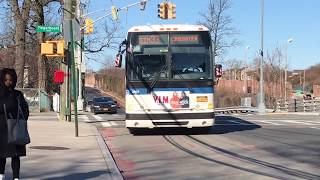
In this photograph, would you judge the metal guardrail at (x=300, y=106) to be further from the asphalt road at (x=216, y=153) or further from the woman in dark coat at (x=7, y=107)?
the woman in dark coat at (x=7, y=107)

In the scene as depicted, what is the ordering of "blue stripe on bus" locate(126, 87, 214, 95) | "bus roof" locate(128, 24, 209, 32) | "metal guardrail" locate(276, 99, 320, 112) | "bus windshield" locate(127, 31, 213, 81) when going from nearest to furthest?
"blue stripe on bus" locate(126, 87, 214, 95) < "bus windshield" locate(127, 31, 213, 81) < "bus roof" locate(128, 24, 209, 32) < "metal guardrail" locate(276, 99, 320, 112)

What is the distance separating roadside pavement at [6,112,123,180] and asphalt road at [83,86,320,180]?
1.39 feet

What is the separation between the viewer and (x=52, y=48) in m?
22.0

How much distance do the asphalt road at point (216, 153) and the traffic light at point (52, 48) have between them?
143 inches

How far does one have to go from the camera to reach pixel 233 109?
157ft

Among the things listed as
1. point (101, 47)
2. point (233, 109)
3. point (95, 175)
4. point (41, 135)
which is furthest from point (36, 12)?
point (95, 175)

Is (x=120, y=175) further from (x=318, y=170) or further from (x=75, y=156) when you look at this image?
(x=318, y=170)

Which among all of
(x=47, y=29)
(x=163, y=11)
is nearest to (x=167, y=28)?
(x=47, y=29)

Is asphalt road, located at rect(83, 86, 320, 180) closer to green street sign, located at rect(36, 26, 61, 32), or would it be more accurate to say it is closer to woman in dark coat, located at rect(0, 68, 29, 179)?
woman in dark coat, located at rect(0, 68, 29, 179)

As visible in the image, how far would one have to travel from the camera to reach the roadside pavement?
10.4 meters


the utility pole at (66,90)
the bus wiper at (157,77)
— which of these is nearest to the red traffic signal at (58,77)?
the utility pole at (66,90)

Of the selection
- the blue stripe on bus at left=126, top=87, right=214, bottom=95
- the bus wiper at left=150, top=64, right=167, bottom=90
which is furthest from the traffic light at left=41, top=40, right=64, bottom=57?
the bus wiper at left=150, top=64, right=167, bottom=90

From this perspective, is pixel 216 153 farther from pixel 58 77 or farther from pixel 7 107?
pixel 58 77

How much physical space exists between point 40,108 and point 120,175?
3082cm
